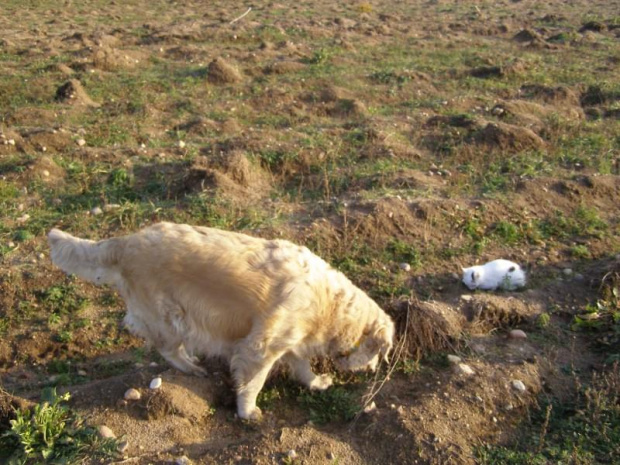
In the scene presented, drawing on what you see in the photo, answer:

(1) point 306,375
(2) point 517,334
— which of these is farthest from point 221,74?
(2) point 517,334

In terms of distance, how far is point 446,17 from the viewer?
1037 inches

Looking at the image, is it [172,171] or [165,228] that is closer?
[165,228]

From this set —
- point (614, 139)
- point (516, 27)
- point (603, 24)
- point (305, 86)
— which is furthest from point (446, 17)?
point (614, 139)

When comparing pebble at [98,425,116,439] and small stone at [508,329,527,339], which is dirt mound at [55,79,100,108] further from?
small stone at [508,329,527,339]

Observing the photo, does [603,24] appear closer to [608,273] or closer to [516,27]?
[516,27]

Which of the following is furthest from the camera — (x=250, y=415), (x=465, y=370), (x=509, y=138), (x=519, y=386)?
(x=509, y=138)

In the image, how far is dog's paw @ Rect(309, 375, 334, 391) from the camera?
506 cm

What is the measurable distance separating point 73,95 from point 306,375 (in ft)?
31.3

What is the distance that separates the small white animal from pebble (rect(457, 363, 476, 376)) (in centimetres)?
152

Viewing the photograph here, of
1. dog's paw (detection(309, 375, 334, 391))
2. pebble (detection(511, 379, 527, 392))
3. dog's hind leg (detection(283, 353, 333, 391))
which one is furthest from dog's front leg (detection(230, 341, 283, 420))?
pebble (detection(511, 379, 527, 392))

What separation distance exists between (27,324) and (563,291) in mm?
6063

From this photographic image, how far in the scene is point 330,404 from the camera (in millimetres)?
4941

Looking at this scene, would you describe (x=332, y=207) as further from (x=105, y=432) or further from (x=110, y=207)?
(x=105, y=432)

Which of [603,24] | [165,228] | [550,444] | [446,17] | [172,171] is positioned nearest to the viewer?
[550,444]
